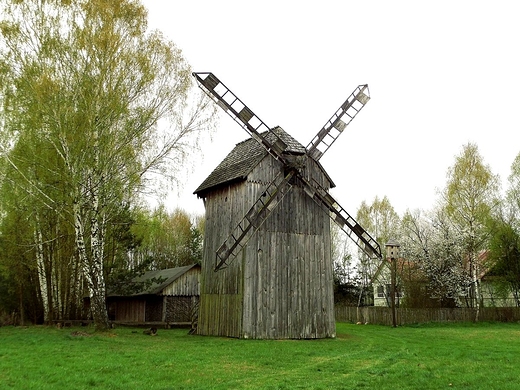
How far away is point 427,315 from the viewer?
32.5 m

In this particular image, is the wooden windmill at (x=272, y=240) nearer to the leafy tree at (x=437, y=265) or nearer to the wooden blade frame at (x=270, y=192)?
the wooden blade frame at (x=270, y=192)

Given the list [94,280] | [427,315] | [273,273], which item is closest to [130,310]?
[94,280]

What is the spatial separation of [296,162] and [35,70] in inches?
457

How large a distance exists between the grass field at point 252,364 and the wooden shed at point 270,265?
4.56 feet

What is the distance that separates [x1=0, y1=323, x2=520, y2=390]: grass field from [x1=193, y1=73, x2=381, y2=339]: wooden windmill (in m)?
1.57

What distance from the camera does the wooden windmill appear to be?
2025cm

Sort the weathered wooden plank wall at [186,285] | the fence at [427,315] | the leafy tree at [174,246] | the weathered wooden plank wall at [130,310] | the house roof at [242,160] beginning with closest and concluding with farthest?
the house roof at [242,160] → the weathered wooden plank wall at [186,285] → the fence at [427,315] → the weathered wooden plank wall at [130,310] → the leafy tree at [174,246]

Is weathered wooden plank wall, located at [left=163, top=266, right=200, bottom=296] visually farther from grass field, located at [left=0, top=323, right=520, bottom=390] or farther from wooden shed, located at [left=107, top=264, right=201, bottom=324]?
grass field, located at [left=0, top=323, right=520, bottom=390]

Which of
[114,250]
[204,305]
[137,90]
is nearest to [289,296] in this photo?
[204,305]

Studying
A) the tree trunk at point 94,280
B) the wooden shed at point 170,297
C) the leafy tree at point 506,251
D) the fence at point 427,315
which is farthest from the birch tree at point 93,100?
the leafy tree at point 506,251

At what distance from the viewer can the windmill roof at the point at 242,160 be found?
21766 millimetres

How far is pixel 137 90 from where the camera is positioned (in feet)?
70.7

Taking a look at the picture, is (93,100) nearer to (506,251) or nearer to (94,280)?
(94,280)

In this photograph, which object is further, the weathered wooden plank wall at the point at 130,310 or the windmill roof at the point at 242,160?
the weathered wooden plank wall at the point at 130,310
